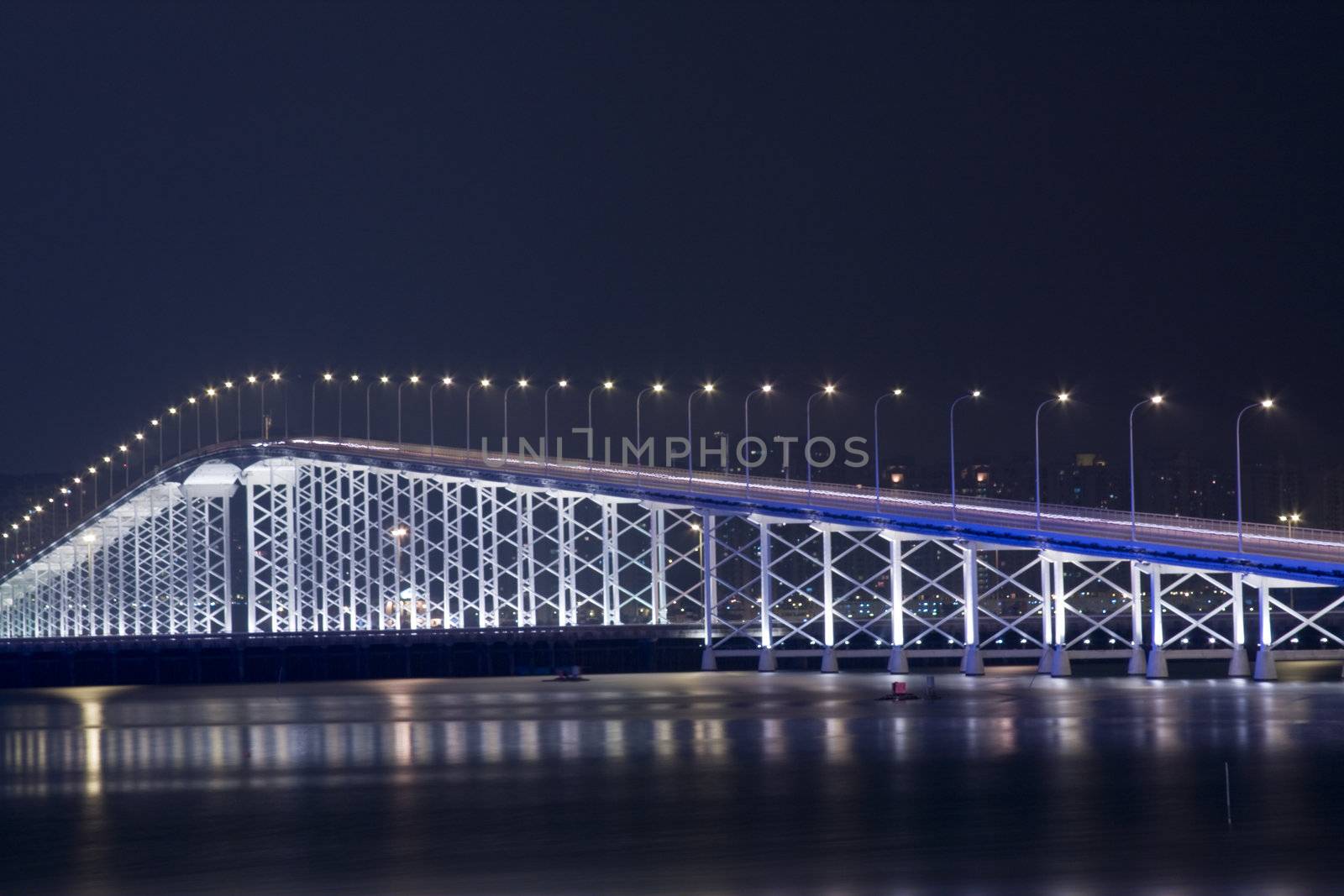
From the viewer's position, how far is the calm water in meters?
18.9

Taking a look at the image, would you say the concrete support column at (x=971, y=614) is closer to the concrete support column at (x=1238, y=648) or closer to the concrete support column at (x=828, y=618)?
the concrete support column at (x=828, y=618)

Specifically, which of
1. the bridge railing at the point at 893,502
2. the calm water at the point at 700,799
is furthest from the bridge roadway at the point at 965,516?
the calm water at the point at 700,799

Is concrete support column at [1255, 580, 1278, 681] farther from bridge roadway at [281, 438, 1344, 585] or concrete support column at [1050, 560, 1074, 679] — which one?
concrete support column at [1050, 560, 1074, 679]

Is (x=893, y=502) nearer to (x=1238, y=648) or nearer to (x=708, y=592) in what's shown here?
(x=708, y=592)

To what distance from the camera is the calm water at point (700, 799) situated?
62.0 feet

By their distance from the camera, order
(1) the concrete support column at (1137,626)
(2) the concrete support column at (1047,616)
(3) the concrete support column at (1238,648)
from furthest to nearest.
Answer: (2) the concrete support column at (1047,616) < (1) the concrete support column at (1137,626) < (3) the concrete support column at (1238,648)

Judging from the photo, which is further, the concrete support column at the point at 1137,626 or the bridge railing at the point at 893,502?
the concrete support column at the point at 1137,626

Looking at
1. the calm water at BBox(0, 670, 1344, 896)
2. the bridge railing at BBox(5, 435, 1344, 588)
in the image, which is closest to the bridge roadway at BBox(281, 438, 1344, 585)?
the bridge railing at BBox(5, 435, 1344, 588)

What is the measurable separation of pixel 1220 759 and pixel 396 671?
169 ft

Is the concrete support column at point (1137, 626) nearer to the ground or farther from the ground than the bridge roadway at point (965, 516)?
nearer to the ground

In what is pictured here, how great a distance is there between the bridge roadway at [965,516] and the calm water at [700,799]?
184 inches

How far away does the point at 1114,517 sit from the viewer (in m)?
57.0

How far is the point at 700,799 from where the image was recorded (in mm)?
25094

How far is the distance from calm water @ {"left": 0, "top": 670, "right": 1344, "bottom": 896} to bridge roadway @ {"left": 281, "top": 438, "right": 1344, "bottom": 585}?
4.67 m
